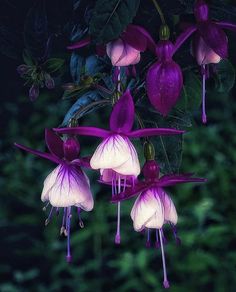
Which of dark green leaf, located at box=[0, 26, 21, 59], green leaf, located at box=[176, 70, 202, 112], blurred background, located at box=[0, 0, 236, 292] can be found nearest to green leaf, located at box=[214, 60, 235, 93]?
green leaf, located at box=[176, 70, 202, 112]

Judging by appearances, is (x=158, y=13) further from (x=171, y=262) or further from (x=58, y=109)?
(x=58, y=109)

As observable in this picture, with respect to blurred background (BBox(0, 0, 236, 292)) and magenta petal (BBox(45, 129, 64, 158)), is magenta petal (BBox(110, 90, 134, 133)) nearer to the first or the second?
magenta petal (BBox(45, 129, 64, 158))

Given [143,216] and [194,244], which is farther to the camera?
[194,244]

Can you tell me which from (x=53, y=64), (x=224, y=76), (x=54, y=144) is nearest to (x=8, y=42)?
(x=53, y=64)

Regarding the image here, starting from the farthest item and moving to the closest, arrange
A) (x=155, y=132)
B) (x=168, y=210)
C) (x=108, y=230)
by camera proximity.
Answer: (x=108, y=230) < (x=168, y=210) < (x=155, y=132)

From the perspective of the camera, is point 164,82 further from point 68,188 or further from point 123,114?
point 68,188

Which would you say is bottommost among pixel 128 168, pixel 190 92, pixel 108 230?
pixel 108 230

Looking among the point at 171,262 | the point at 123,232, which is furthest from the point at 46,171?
the point at 171,262
